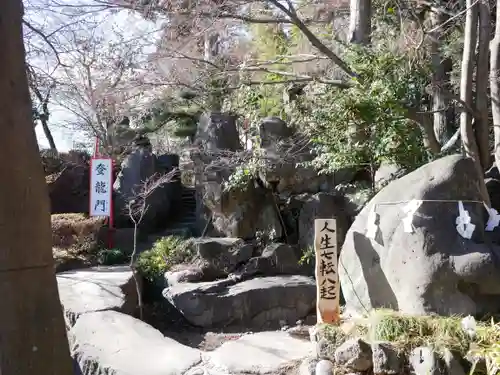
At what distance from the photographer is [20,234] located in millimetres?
2180

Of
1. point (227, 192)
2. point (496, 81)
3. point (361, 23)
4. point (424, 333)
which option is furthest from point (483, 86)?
point (227, 192)

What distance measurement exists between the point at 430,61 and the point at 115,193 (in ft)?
26.8

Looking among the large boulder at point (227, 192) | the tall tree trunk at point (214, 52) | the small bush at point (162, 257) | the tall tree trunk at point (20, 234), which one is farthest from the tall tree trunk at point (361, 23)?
the tall tree trunk at point (20, 234)

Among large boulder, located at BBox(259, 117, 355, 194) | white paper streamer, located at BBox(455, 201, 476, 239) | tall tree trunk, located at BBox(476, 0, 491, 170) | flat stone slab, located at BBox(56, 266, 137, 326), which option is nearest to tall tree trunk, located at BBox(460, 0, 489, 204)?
tall tree trunk, located at BBox(476, 0, 491, 170)

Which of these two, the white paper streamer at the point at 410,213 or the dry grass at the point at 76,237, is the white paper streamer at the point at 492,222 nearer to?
the white paper streamer at the point at 410,213

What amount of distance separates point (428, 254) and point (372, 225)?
0.56 metres

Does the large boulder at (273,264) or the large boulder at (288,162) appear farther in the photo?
the large boulder at (288,162)

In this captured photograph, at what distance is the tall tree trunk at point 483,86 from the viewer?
20.2 feet

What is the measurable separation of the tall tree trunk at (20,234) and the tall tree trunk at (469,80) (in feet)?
Answer: 16.3

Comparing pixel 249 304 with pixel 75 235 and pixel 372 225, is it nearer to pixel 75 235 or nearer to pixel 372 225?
pixel 372 225

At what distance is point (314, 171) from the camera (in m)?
9.13

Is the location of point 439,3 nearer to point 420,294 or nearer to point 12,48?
point 420,294

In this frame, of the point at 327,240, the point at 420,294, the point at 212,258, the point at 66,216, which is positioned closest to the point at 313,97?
the point at 212,258

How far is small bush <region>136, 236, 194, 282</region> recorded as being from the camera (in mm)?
8898
